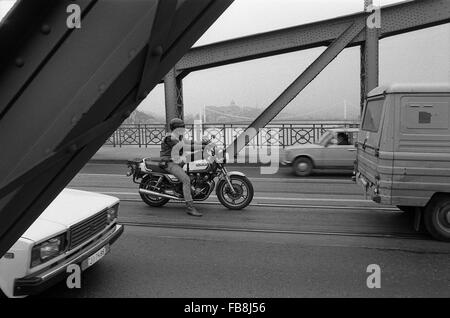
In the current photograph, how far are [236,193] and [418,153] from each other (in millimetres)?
3089

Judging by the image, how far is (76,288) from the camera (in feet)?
12.8

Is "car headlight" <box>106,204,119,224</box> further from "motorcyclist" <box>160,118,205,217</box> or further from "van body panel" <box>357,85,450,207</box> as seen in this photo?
"van body panel" <box>357,85,450,207</box>

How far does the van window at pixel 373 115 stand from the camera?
6062 millimetres

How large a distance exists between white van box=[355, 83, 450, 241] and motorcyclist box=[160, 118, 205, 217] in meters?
3.08

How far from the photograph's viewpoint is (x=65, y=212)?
146 inches

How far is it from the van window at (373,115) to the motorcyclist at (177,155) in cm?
313

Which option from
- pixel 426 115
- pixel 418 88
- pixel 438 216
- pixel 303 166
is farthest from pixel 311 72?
pixel 438 216

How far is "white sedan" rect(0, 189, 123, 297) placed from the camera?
3012 millimetres

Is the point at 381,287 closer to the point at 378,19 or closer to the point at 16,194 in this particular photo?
the point at 16,194

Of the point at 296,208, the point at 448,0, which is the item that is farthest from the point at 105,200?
the point at 448,0

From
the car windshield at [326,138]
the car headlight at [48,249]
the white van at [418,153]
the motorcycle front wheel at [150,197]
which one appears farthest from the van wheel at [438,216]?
the car windshield at [326,138]

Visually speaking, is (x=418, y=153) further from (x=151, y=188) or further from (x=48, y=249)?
(x=48, y=249)

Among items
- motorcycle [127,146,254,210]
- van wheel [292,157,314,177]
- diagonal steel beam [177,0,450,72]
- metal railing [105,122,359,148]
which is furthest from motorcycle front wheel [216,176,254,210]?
metal railing [105,122,359,148]
